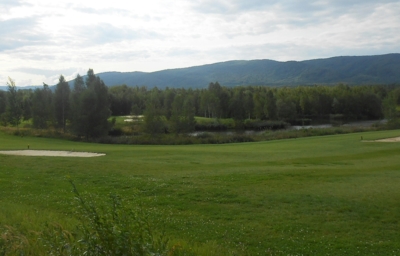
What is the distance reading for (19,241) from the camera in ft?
23.5

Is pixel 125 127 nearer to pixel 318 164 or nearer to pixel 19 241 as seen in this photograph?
pixel 318 164

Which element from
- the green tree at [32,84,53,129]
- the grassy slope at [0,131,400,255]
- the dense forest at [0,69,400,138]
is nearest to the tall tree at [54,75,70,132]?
the dense forest at [0,69,400,138]

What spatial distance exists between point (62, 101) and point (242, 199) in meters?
62.3

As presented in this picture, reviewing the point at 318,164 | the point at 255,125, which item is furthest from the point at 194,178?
the point at 255,125

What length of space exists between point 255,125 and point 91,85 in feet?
159

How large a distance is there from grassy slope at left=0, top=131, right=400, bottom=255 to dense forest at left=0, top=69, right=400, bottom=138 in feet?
131

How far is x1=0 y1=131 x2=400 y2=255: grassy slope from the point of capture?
1035cm

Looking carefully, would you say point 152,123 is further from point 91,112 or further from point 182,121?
point 91,112

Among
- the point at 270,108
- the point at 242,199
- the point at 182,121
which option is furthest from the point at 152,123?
the point at 242,199

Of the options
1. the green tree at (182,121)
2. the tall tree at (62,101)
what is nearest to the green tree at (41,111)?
the tall tree at (62,101)

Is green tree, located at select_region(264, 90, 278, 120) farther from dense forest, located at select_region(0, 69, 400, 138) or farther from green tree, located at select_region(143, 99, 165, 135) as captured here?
green tree, located at select_region(143, 99, 165, 135)

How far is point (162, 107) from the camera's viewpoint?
10275 cm

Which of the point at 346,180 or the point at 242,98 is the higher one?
the point at 242,98

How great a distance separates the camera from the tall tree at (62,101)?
68.5 metres
